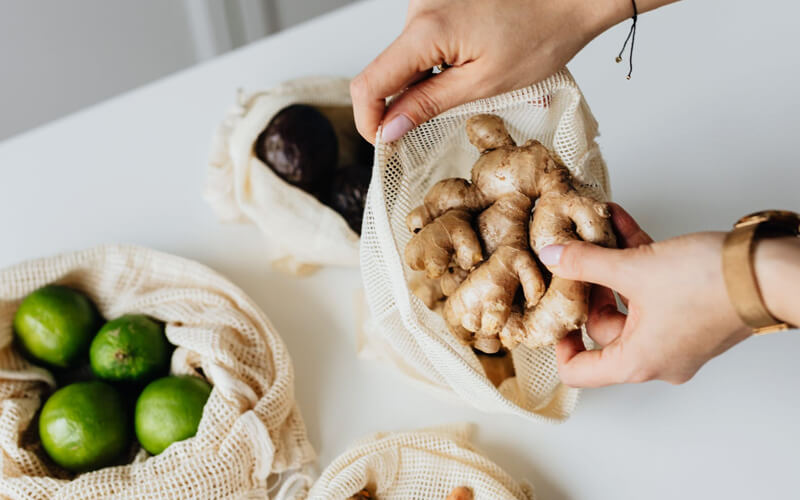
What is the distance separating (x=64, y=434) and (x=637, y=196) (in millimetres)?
736

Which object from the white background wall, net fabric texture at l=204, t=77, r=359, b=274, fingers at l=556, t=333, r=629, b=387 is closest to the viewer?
fingers at l=556, t=333, r=629, b=387

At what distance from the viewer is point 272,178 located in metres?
0.82

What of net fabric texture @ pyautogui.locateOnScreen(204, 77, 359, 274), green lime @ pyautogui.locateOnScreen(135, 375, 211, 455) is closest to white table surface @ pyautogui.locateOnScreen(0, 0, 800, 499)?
net fabric texture @ pyautogui.locateOnScreen(204, 77, 359, 274)

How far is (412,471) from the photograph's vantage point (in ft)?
2.35

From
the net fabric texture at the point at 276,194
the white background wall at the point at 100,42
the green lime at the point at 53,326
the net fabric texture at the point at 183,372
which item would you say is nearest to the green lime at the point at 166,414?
the net fabric texture at the point at 183,372

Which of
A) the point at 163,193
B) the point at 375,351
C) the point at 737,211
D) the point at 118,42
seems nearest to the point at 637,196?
the point at 737,211

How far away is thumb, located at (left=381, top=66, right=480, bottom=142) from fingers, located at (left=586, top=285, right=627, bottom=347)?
238 millimetres

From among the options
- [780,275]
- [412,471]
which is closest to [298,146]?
[412,471]

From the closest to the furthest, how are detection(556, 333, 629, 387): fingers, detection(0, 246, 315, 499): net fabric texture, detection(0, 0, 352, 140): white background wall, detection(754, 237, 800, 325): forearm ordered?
1. detection(754, 237, 800, 325): forearm
2. detection(556, 333, 629, 387): fingers
3. detection(0, 246, 315, 499): net fabric texture
4. detection(0, 0, 352, 140): white background wall

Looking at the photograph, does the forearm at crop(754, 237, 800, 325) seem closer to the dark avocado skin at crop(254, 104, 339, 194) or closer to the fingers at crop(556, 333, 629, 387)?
the fingers at crop(556, 333, 629, 387)

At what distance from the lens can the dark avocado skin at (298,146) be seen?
818 millimetres

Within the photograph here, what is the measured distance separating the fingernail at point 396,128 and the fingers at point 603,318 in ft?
0.81

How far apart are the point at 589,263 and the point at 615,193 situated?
1.18ft

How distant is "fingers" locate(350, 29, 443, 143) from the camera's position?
562 mm
